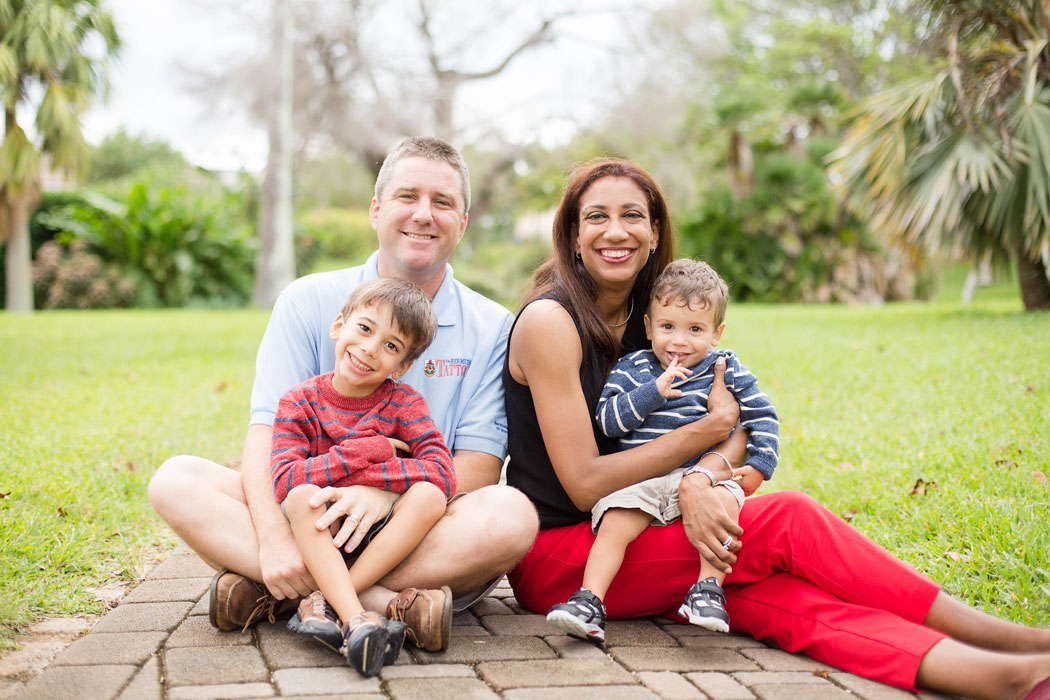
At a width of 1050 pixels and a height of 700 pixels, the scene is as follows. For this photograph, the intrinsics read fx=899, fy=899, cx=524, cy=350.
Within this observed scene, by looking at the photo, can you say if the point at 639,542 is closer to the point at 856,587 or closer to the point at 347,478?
the point at 856,587

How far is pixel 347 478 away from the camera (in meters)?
2.59

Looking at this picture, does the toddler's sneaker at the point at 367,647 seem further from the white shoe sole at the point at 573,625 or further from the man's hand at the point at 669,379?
the man's hand at the point at 669,379

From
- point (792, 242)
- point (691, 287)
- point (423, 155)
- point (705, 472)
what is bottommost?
point (705, 472)

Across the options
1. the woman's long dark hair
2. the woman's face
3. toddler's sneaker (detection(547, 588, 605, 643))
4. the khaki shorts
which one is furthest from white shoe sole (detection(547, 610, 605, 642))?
the woman's face

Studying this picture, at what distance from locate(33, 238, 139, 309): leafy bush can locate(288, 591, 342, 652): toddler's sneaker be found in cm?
1672

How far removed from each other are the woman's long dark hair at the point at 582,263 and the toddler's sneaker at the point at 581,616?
30.3 inches

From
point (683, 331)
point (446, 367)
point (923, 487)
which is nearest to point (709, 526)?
point (683, 331)

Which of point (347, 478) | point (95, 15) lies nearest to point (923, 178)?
point (347, 478)

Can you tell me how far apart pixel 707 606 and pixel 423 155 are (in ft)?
5.69

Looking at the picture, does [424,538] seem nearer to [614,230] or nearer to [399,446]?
[399,446]

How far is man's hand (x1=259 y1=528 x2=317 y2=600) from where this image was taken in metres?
2.53

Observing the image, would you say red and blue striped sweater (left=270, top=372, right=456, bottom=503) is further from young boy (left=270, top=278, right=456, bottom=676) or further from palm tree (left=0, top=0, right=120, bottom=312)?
palm tree (left=0, top=0, right=120, bottom=312)

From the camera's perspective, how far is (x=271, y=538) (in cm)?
257

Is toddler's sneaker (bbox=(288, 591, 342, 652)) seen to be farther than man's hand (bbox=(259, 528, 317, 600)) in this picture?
No
